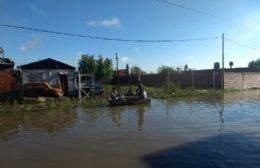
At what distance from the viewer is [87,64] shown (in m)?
57.8

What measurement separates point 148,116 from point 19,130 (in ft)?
21.6

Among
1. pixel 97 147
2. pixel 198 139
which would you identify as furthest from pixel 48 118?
pixel 198 139

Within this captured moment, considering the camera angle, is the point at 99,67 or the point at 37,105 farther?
the point at 99,67

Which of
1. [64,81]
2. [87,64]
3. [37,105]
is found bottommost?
[37,105]

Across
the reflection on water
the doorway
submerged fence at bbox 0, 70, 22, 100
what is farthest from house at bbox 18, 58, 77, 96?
the reflection on water

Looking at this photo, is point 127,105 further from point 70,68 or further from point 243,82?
point 243,82

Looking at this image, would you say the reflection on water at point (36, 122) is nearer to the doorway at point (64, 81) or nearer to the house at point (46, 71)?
the doorway at point (64, 81)

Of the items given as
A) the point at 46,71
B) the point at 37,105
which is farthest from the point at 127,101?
the point at 46,71

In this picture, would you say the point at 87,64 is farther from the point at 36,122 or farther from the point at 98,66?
the point at 36,122

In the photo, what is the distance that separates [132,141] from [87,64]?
47375 millimetres

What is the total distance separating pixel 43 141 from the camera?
1193 cm

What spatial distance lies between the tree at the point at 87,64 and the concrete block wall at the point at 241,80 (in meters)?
22.9

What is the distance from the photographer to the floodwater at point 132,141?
8.79m

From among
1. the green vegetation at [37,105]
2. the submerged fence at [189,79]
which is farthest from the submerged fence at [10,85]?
the submerged fence at [189,79]
